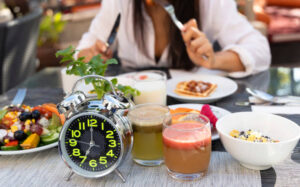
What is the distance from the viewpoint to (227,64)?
5.99 feet

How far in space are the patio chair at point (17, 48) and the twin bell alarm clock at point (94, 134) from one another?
2.03m

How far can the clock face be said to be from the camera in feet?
3.01

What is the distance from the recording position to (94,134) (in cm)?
93

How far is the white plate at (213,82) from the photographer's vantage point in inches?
56.7

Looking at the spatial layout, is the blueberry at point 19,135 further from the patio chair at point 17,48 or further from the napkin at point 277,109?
the patio chair at point 17,48

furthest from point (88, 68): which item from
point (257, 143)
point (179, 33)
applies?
point (179, 33)

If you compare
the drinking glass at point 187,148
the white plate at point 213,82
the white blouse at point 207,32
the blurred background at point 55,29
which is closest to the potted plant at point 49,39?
the blurred background at point 55,29

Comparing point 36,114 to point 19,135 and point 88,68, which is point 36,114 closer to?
point 19,135

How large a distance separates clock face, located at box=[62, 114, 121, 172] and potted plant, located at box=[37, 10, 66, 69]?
3.68m

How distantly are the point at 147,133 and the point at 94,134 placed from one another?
5.6 inches

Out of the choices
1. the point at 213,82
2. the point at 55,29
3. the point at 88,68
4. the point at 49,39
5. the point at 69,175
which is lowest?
the point at 49,39

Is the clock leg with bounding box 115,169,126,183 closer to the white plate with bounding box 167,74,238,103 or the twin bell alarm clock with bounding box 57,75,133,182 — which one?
the twin bell alarm clock with bounding box 57,75,133,182

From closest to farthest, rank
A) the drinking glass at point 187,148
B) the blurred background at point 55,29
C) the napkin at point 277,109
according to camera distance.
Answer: the drinking glass at point 187,148 < the napkin at point 277,109 < the blurred background at point 55,29

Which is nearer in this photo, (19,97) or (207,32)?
(19,97)
